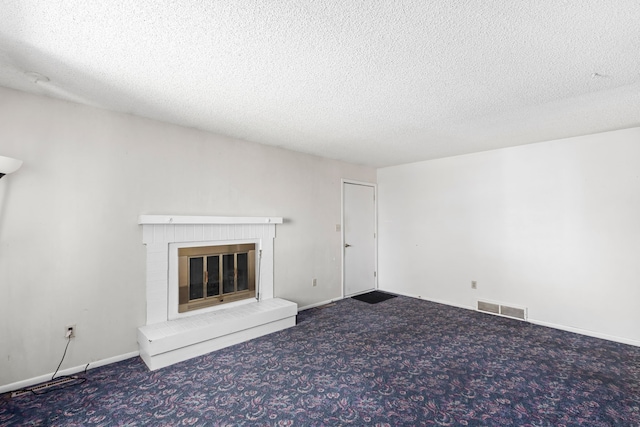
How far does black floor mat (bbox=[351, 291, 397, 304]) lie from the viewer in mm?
4941

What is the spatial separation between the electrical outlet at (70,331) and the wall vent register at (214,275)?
0.89 metres

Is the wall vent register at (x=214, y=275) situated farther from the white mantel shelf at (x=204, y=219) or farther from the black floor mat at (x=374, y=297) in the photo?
the black floor mat at (x=374, y=297)

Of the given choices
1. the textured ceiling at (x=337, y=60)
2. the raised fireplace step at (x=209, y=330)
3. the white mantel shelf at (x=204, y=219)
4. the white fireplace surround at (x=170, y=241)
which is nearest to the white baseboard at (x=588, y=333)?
the textured ceiling at (x=337, y=60)

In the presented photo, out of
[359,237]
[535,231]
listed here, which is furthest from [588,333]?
[359,237]

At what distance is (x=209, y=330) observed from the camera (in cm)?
300

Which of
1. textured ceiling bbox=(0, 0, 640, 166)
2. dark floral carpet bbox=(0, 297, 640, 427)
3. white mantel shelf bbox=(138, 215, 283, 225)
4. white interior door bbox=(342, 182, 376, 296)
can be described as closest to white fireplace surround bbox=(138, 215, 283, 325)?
white mantel shelf bbox=(138, 215, 283, 225)

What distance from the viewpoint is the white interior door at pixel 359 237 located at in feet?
17.0

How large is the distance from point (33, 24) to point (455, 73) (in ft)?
8.31

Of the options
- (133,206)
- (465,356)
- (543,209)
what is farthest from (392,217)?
(133,206)

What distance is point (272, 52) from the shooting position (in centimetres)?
187

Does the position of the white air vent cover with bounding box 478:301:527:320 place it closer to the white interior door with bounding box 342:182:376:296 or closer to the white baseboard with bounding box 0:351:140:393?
the white interior door with bounding box 342:182:376:296

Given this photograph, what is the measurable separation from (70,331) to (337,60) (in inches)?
123

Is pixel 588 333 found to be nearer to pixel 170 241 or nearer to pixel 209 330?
pixel 209 330

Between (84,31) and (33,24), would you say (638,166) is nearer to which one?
(84,31)
